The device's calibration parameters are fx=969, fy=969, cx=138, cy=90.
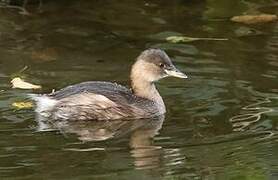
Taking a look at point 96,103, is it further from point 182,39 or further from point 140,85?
point 182,39

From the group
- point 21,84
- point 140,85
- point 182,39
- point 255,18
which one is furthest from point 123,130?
point 255,18

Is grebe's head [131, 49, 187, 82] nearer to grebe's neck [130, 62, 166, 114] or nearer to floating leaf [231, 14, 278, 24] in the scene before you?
grebe's neck [130, 62, 166, 114]

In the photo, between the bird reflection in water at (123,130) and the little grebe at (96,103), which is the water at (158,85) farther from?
the little grebe at (96,103)

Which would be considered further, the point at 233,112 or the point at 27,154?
the point at 233,112

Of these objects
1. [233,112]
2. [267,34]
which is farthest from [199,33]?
[233,112]

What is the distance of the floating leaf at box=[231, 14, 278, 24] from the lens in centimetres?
1364

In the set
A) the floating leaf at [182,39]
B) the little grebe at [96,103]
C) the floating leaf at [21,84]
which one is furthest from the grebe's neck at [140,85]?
the floating leaf at [182,39]

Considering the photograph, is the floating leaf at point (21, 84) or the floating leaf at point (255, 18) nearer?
the floating leaf at point (21, 84)

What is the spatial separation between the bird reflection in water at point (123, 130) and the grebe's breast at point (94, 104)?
0.08 m

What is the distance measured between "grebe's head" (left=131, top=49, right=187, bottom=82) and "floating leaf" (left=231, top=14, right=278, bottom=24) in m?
3.53

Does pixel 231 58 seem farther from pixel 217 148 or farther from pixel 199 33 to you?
pixel 217 148

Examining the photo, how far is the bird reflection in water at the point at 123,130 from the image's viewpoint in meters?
8.60

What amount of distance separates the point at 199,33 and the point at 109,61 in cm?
184

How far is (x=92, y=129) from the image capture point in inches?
377
